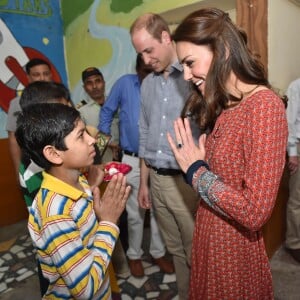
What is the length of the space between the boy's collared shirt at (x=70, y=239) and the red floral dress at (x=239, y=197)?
37cm

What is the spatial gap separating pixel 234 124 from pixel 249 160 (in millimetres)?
137

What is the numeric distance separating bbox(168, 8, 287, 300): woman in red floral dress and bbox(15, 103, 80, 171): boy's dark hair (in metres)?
0.40

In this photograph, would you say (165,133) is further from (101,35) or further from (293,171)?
(101,35)

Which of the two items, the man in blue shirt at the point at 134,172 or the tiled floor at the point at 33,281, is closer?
the tiled floor at the point at 33,281

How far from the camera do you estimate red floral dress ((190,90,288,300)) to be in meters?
0.82

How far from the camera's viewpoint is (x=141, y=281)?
2.20 meters

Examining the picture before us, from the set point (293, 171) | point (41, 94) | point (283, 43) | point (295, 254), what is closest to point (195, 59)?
point (41, 94)

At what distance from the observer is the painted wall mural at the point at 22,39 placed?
318 centimetres

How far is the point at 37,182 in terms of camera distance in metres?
1.31

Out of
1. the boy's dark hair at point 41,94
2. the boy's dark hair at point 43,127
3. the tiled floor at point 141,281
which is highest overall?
the boy's dark hair at point 41,94

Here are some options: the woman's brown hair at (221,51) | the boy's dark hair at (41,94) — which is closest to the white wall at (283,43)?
the woman's brown hair at (221,51)

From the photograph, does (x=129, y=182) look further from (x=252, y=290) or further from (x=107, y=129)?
(x=252, y=290)

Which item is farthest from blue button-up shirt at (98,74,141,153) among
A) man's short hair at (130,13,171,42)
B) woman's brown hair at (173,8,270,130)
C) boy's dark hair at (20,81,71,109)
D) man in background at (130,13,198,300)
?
woman's brown hair at (173,8,270,130)

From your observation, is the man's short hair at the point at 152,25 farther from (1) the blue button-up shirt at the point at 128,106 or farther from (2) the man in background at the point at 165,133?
(1) the blue button-up shirt at the point at 128,106
